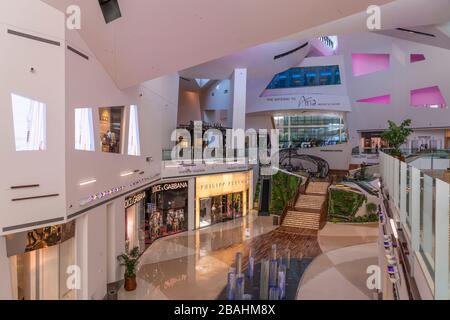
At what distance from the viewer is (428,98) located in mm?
26438

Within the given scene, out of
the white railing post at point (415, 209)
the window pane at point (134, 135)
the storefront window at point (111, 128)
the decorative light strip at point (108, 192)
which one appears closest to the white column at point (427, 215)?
the white railing post at point (415, 209)

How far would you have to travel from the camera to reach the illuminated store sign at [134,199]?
1043 centimetres

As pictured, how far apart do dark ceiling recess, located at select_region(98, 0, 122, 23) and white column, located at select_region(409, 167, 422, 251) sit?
613cm

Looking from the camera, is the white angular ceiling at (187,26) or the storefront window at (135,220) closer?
the white angular ceiling at (187,26)

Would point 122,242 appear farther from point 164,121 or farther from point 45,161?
point 164,121

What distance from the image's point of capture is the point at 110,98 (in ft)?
26.1

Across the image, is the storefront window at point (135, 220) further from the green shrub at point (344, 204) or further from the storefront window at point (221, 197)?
the green shrub at point (344, 204)

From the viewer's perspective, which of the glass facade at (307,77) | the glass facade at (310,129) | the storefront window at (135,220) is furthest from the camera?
the glass facade at (310,129)

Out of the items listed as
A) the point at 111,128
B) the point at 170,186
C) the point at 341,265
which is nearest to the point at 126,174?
the point at 111,128

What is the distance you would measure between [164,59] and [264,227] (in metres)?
11.4

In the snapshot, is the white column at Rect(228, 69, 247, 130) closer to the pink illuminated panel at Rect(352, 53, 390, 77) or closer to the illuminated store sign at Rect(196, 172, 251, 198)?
the illuminated store sign at Rect(196, 172, 251, 198)

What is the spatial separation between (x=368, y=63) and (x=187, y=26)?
91.8 feet

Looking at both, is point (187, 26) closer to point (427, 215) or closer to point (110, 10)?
point (110, 10)

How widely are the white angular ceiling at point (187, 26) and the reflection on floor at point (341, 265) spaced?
689cm
